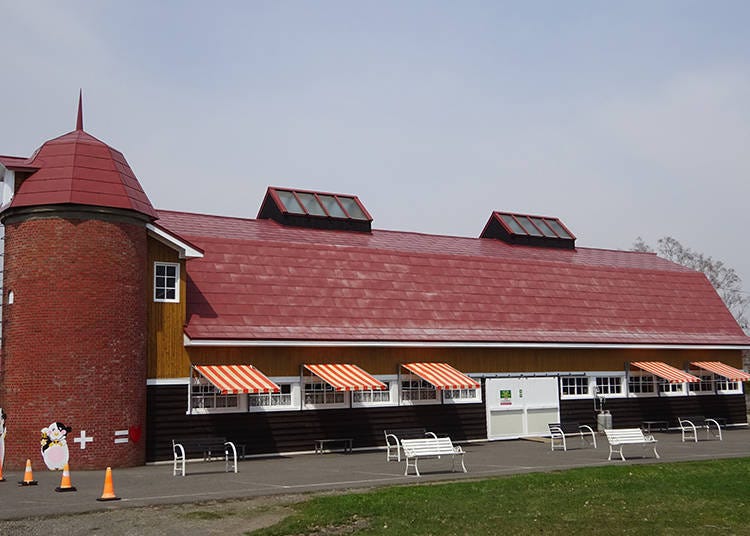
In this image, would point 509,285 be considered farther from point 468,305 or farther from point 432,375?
point 432,375

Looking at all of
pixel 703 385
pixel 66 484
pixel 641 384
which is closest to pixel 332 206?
pixel 641 384

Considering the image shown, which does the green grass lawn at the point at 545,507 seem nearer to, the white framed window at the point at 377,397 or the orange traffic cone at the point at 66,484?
the orange traffic cone at the point at 66,484

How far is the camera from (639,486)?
15250mm

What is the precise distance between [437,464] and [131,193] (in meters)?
10.2

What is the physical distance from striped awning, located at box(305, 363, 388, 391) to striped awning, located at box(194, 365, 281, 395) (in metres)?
1.56

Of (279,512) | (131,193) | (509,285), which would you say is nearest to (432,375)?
(509,285)

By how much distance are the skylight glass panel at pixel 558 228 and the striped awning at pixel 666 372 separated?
797 centimetres

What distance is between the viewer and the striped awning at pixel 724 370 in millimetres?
31172

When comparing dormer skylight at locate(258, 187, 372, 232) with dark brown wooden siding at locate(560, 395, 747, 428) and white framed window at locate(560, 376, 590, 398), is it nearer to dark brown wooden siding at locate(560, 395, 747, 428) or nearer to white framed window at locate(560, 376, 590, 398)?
white framed window at locate(560, 376, 590, 398)

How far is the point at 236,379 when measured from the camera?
22281 mm

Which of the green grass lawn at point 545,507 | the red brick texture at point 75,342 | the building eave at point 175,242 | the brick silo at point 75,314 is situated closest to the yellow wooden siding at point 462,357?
the red brick texture at point 75,342

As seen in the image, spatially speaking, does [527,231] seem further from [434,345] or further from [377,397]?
[377,397]

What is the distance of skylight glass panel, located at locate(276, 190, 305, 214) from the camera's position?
30636 millimetres

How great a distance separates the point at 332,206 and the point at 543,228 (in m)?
10.2
